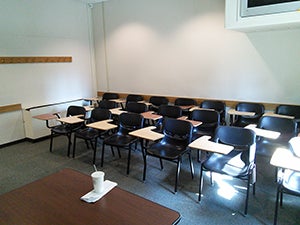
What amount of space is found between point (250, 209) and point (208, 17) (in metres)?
3.68

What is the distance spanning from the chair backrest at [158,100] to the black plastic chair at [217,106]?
900mm

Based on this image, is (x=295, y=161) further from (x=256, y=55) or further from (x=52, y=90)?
(x=52, y=90)

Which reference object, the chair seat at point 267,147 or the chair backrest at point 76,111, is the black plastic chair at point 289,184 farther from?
the chair backrest at point 76,111

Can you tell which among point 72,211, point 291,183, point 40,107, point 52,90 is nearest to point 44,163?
point 40,107

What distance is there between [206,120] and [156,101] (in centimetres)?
175

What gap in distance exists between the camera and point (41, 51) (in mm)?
5523

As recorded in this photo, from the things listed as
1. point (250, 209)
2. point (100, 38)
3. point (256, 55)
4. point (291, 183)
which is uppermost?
point (100, 38)

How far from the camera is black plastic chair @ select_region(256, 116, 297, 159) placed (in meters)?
3.32

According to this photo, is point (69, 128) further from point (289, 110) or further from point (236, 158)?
point (289, 110)

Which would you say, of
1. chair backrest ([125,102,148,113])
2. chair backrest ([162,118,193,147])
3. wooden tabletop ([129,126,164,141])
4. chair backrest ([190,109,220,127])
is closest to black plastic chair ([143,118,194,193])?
chair backrest ([162,118,193,147])

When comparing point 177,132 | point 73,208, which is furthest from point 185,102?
point 73,208

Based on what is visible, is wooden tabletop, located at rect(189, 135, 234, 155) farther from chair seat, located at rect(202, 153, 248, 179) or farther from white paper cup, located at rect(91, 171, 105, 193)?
white paper cup, located at rect(91, 171, 105, 193)

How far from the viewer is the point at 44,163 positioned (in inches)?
165

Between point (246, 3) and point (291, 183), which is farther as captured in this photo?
point (246, 3)
